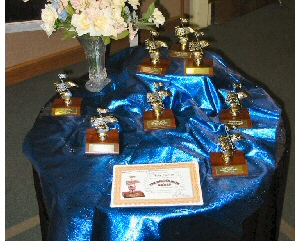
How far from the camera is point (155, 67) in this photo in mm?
1998

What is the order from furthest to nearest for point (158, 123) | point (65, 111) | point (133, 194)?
point (65, 111), point (158, 123), point (133, 194)

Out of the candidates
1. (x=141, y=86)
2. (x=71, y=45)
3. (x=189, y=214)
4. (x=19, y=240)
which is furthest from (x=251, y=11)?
(x=189, y=214)

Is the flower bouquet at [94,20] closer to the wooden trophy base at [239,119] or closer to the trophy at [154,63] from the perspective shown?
the trophy at [154,63]

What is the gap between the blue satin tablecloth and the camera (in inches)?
54.5

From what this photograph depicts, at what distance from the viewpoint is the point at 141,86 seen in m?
1.95

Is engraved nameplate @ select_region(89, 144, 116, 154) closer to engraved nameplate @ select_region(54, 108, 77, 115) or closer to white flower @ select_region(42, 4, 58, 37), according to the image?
engraved nameplate @ select_region(54, 108, 77, 115)

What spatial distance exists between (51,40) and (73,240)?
2.49 meters

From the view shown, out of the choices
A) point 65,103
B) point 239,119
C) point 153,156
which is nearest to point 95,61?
point 65,103

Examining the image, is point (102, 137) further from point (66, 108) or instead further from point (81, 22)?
point (81, 22)

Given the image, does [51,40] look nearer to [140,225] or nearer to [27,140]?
[27,140]

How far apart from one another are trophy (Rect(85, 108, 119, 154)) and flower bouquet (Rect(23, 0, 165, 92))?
30 centimetres

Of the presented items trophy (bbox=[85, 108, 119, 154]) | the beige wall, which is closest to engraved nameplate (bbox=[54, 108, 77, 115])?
trophy (bbox=[85, 108, 119, 154])

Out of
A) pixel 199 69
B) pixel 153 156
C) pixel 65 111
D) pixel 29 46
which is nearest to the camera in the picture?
pixel 153 156

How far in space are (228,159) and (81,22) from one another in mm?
708
